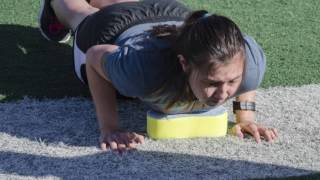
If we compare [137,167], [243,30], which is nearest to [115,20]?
[137,167]

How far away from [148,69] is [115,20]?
61 centimetres

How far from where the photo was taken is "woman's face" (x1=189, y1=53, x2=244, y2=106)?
6.28 feet

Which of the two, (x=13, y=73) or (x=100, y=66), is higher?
(x=100, y=66)

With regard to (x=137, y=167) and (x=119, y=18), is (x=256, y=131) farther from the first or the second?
(x=119, y=18)

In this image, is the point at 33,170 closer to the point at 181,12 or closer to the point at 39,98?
the point at 39,98

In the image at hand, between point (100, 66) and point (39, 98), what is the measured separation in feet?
1.55

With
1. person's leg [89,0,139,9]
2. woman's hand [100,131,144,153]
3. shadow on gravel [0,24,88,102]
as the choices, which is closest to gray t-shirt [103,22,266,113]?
woman's hand [100,131,144,153]

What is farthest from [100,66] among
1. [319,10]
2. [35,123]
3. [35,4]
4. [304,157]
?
[319,10]

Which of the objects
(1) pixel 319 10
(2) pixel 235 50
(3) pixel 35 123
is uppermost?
(2) pixel 235 50

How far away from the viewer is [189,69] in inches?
77.8

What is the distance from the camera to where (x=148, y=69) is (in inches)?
80.1

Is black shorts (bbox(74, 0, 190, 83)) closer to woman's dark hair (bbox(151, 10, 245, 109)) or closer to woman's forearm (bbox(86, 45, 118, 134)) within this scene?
woman's forearm (bbox(86, 45, 118, 134))

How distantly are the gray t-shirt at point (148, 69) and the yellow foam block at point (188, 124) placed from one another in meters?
0.03

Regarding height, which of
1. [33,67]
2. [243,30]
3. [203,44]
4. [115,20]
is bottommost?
[243,30]
